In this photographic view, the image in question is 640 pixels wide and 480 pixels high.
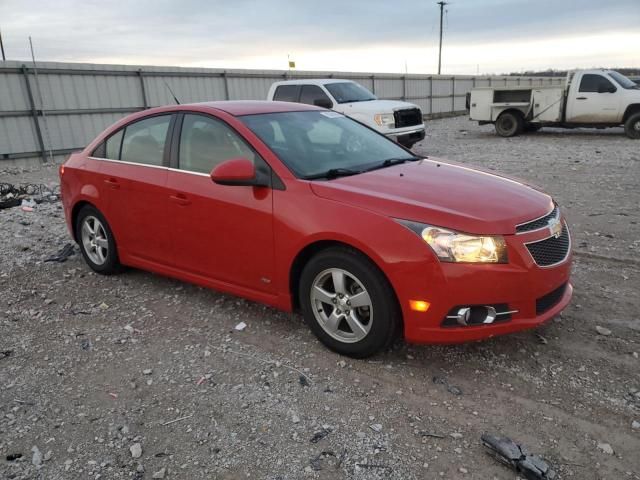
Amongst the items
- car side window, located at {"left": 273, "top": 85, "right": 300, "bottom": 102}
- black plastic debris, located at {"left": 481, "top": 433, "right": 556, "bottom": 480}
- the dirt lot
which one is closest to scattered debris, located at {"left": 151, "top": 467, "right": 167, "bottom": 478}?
the dirt lot

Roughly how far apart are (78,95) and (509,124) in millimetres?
13248

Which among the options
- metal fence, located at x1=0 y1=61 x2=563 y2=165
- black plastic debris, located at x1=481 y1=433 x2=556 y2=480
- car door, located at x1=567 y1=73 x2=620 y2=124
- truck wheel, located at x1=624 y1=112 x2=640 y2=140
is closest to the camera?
black plastic debris, located at x1=481 y1=433 x2=556 y2=480

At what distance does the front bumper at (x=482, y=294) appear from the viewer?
3.01 metres

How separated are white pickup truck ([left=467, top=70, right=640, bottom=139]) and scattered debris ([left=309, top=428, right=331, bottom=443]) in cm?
1569

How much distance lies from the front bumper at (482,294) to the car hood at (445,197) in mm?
190

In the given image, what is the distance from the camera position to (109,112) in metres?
15.4

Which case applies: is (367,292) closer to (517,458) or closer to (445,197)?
(445,197)

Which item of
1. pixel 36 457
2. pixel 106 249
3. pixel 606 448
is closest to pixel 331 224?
pixel 606 448

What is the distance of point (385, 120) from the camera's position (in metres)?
12.7

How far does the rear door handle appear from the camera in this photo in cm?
471

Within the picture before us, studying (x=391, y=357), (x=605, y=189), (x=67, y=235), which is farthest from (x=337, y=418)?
(x=605, y=189)

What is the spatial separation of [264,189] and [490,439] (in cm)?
210

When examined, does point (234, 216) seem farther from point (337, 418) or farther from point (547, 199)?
point (547, 199)

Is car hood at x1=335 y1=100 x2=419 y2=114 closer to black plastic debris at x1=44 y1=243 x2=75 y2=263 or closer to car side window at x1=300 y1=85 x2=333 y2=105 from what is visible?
car side window at x1=300 y1=85 x2=333 y2=105
